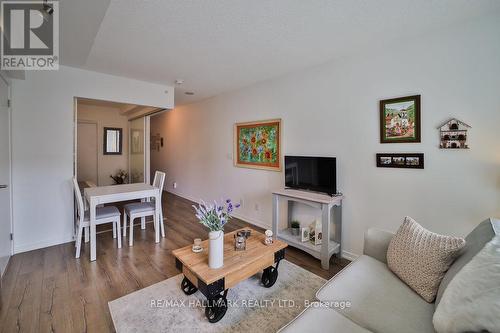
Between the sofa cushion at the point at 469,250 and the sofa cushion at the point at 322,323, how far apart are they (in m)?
0.51

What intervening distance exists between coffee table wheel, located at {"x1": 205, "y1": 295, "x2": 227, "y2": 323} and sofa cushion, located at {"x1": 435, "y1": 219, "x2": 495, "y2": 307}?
1.41 meters

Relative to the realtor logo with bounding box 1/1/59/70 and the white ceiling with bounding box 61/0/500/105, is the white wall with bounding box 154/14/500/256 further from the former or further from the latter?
the realtor logo with bounding box 1/1/59/70

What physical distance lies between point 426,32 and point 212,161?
12.8ft

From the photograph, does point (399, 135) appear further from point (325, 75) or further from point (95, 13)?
point (95, 13)

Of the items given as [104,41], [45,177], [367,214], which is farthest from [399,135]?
[45,177]

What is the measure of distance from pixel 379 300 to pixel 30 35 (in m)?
3.65

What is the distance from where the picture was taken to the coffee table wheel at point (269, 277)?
2.18 m

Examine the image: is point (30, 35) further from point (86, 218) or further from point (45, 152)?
point (86, 218)

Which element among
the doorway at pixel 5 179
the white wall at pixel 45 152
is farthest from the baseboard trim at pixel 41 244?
the doorway at pixel 5 179

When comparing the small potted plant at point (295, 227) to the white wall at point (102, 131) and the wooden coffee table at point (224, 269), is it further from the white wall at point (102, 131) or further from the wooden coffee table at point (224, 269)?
the white wall at point (102, 131)

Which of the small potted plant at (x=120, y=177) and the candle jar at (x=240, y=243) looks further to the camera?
the small potted plant at (x=120, y=177)

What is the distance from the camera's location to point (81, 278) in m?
2.28

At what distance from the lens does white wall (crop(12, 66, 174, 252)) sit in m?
2.83

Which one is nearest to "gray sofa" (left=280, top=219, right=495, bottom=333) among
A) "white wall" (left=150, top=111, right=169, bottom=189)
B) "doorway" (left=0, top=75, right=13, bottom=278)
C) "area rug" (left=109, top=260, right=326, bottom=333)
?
"area rug" (left=109, top=260, right=326, bottom=333)
